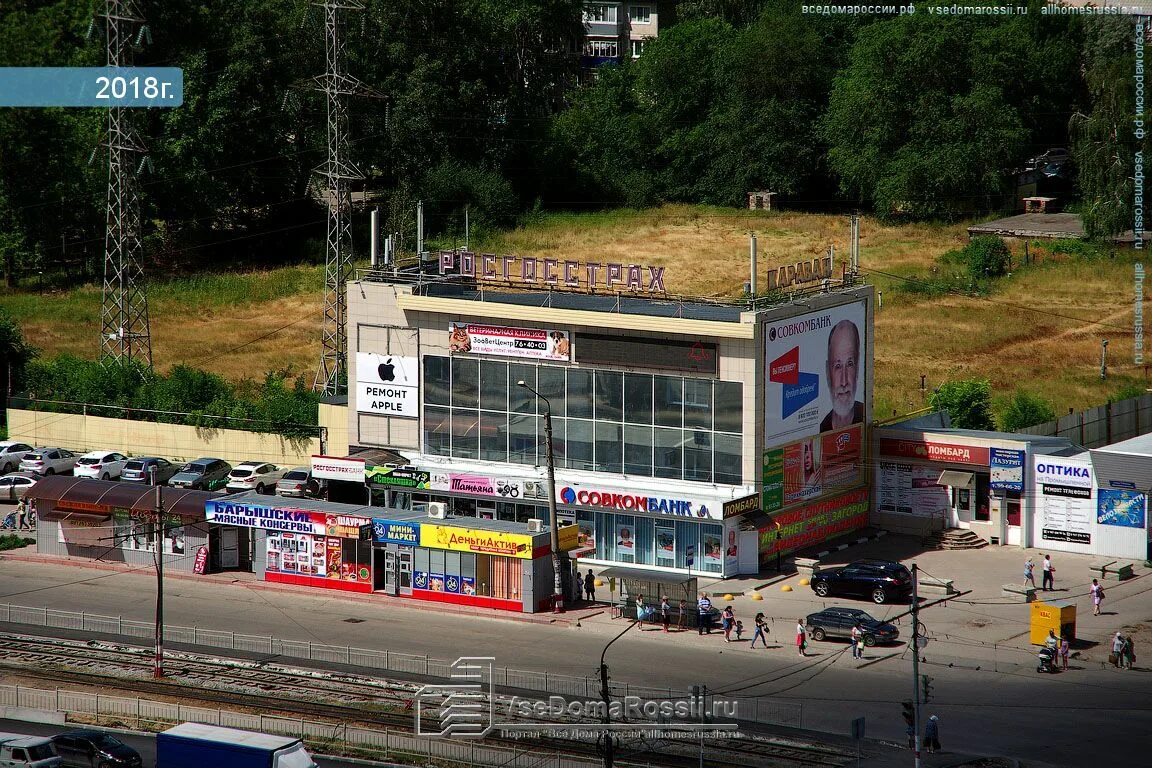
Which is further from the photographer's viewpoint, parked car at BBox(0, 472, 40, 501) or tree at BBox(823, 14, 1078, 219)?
tree at BBox(823, 14, 1078, 219)

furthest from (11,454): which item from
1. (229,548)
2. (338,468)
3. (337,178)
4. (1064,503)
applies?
(1064,503)

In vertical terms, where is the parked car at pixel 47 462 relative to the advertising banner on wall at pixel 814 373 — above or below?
below

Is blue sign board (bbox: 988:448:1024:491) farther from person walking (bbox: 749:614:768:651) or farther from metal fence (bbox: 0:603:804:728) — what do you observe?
metal fence (bbox: 0:603:804:728)

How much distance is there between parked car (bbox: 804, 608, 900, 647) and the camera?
170 feet

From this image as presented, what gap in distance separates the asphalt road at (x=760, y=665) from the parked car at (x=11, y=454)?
650 inches

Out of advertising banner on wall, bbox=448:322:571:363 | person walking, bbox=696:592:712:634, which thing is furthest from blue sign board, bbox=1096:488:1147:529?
advertising banner on wall, bbox=448:322:571:363

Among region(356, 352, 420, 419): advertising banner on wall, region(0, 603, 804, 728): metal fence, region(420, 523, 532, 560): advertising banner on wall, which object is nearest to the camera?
region(0, 603, 804, 728): metal fence

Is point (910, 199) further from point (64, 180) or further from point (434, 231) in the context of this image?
point (64, 180)

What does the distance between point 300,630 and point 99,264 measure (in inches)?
2809

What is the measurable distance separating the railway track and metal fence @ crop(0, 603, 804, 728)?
4.49ft

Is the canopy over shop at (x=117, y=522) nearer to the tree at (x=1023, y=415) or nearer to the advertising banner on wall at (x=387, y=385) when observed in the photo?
the advertising banner on wall at (x=387, y=385)

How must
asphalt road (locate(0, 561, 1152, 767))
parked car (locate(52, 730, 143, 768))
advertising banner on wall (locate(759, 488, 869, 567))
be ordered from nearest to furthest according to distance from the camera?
parked car (locate(52, 730, 143, 768))
asphalt road (locate(0, 561, 1152, 767))
advertising banner on wall (locate(759, 488, 869, 567))

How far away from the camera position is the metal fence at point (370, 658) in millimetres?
45656

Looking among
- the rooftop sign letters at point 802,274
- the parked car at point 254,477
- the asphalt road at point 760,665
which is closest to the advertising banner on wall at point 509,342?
the rooftop sign letters at point 802,274
